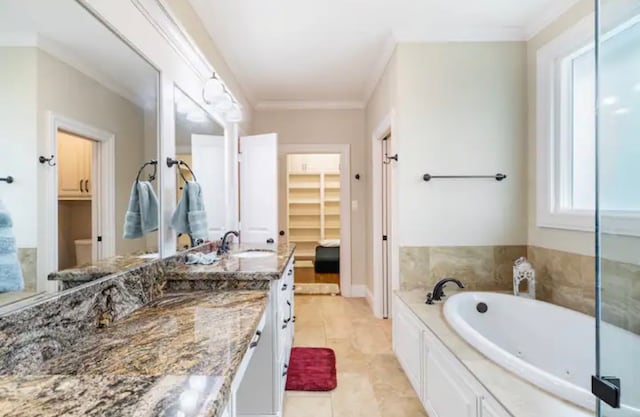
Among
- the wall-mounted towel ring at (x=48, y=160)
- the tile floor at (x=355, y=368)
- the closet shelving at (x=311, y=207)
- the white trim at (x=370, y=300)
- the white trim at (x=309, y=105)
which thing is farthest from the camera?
the closet shelving at (x=311, y=207)

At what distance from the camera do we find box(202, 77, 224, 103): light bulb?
2521mm

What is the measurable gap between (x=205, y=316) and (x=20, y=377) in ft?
1.85

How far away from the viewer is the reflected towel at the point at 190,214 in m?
2.04

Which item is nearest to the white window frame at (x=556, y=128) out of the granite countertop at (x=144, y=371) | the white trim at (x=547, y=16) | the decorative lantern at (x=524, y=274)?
the white trim at (x=547, y=16)

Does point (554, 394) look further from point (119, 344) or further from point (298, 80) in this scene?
point (298, 80)

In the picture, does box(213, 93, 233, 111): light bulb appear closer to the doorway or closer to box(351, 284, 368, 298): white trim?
the doorway

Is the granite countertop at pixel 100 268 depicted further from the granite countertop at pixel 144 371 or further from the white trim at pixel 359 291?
the white trim at pixel 359 291

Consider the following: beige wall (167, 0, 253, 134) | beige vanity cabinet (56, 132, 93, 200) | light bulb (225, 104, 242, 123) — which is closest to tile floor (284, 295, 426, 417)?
beige vanity cabinet (56, 132, 93, 200)

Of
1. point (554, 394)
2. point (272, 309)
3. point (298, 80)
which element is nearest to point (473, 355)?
point (554, 394)

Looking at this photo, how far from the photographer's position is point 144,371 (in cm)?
87

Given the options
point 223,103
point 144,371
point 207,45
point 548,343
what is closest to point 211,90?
point 223,103

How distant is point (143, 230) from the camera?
1.69 metres

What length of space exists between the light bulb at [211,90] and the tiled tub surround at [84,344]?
1469 millimetres

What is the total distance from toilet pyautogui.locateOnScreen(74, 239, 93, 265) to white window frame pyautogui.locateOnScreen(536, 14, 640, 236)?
8.77ft
